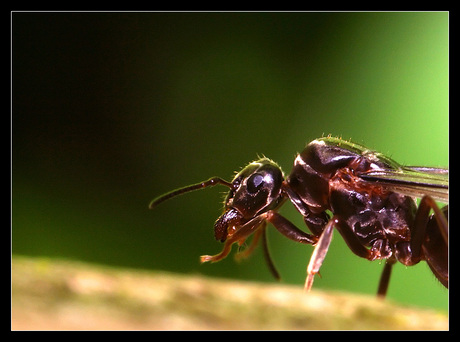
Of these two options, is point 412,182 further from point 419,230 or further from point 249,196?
point 249,196

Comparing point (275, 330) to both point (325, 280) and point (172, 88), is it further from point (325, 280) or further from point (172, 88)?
point (172, 88)

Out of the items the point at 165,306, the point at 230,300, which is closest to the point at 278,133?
the point at 230,300

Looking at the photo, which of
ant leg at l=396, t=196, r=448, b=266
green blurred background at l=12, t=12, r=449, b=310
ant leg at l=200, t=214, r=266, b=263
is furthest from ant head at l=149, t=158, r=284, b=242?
green blurred background at l=12, t=12, r=449, b=310

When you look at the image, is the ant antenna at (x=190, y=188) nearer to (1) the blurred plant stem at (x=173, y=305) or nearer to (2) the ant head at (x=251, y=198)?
(2) the ant head at (x=251, y=198)

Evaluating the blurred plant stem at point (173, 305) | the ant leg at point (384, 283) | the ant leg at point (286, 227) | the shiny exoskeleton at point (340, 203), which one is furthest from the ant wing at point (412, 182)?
the ant leg at point (384, 283)

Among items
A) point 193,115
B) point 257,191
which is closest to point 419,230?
point 257,191
